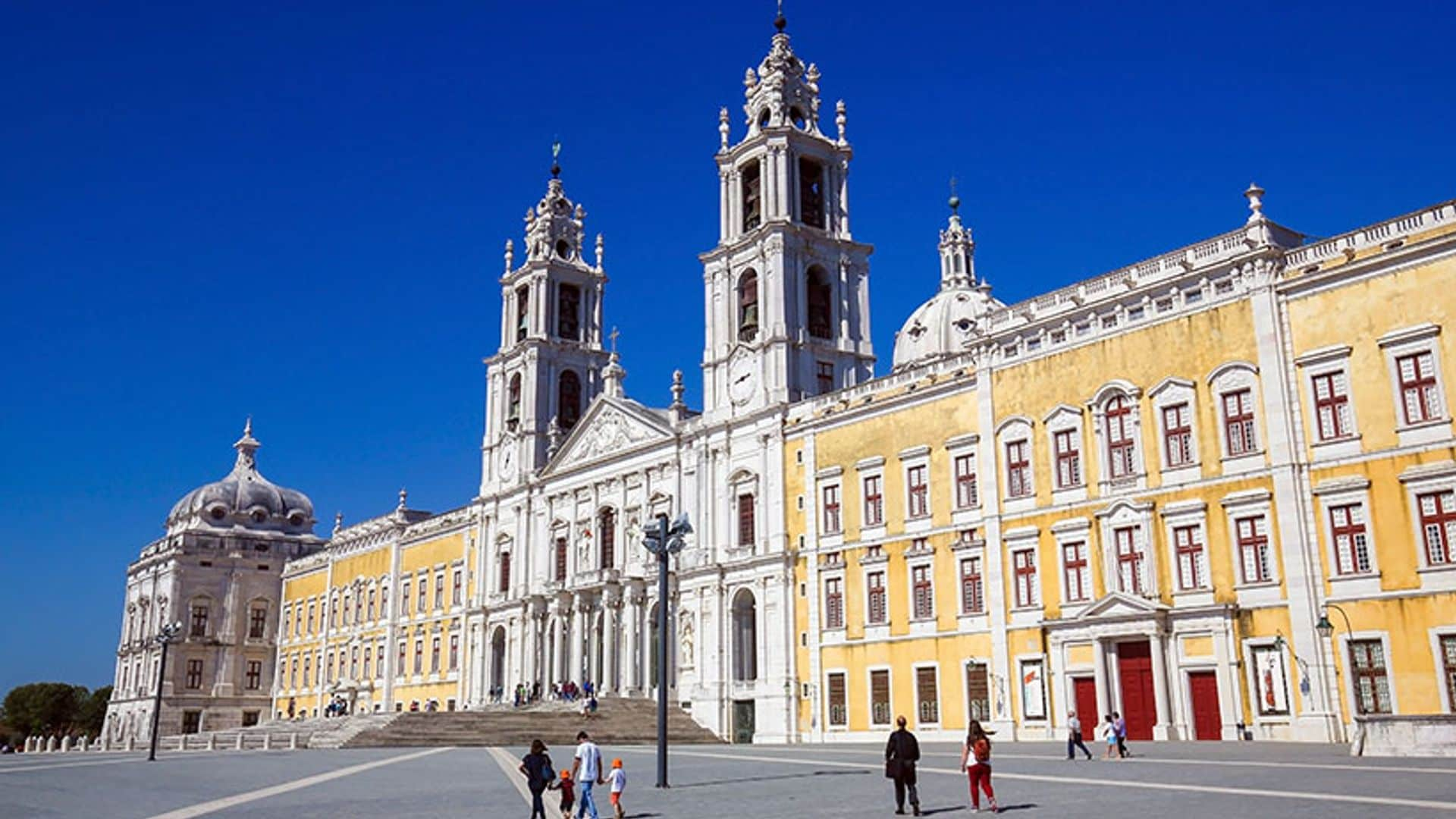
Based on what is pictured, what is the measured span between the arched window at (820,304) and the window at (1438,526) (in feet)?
84.3

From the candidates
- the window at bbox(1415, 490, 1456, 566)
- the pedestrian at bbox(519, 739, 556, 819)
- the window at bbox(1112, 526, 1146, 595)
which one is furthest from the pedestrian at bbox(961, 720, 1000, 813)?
the window at bbox(1112, 526, 1146, 595)

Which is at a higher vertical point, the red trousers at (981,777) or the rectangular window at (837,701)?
the rectangular window at (837,701)

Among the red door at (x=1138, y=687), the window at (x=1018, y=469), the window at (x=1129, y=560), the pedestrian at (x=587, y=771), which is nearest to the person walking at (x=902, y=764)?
the pedestrian at (x=587, y=771)

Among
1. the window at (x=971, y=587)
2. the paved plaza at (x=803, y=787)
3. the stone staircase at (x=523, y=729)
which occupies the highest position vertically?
the window at (x=971, y=587)

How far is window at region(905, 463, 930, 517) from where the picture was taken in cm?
4197

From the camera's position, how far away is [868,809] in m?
17.7

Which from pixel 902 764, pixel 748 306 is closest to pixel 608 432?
pixel 748 306

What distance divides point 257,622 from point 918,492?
201 ft

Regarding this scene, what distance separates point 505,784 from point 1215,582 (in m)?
19.4

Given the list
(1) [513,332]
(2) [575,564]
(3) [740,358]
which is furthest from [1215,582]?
(1) [513,332]

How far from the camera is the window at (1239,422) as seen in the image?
33.2 meters

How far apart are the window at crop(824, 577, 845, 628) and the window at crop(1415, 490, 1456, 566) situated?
19.5 metres

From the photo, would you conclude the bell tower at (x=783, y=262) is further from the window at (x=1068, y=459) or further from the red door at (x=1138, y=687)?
the red door at (x=1138, y=687)

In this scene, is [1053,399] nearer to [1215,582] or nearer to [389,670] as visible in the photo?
[1215,582]
